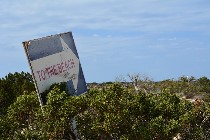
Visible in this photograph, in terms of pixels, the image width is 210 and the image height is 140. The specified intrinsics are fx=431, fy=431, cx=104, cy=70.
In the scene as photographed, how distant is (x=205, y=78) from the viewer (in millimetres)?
93500

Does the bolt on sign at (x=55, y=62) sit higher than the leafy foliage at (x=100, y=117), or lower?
higher

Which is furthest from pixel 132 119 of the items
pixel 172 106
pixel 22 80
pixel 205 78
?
pixel 205 78

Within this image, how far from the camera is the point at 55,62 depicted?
28.1 m

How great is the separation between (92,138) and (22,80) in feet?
109

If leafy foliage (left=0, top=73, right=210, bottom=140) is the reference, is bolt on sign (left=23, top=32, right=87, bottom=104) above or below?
above

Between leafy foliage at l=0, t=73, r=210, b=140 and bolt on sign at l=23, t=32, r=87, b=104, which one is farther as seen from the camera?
bolt on sign at l=23, t=32, r=87, b=104

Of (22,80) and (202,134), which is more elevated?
(22,80)

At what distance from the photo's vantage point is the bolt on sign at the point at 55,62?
25.5 meters

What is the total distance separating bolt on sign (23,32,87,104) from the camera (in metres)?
25.5

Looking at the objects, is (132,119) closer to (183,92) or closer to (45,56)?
(45,56)

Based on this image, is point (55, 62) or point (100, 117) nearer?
point (100, 117)

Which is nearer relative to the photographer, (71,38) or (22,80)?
(71,38)

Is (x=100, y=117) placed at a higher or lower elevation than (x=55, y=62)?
lower

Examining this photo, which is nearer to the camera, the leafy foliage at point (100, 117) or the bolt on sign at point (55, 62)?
the leafy foliage at point (100, 117)
